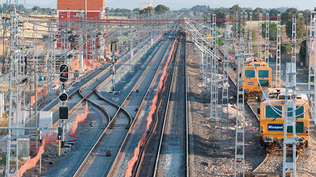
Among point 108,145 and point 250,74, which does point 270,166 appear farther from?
point 250,74

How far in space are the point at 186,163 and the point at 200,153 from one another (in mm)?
2016

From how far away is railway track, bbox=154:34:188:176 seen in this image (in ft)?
56.0

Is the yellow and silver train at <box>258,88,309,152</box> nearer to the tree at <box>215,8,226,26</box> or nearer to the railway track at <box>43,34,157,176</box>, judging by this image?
the railway track at <box>43,34,157,176</box>

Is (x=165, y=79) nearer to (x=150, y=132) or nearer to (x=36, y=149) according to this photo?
(x=150, y=132)

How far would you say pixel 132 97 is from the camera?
33.2 metres

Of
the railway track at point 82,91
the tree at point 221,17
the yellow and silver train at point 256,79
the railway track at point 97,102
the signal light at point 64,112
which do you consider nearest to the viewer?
the signal light at point 64,112

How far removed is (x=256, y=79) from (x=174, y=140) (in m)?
10.5

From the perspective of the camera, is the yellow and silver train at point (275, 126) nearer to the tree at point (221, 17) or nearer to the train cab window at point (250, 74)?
the train cab window at point (250, 74)

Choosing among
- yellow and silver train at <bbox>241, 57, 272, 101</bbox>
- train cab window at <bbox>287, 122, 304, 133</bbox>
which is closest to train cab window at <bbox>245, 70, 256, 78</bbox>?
yellow and silver train at <bbox>241, 57, 272, 101</bbox>

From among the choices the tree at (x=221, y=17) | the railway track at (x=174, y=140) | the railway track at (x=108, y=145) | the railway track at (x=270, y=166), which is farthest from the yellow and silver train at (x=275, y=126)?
the tree at (x=221, y=17)

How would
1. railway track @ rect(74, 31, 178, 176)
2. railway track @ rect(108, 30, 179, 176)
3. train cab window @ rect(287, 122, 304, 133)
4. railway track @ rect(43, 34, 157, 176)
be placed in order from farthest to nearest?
1. railway track @ rect(43, 34, 157, 176)
2. train cab window @ rect(287, 122, 304, 133)
3. railway track @ rect(74, 31, 178, 176)
4. railway track @ rect(108, 30, 179, 176)

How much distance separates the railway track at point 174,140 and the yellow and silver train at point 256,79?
4.00 metres

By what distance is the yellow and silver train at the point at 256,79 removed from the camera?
29.5m

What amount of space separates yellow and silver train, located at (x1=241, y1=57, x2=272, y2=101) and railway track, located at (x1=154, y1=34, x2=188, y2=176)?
13.1 ft
